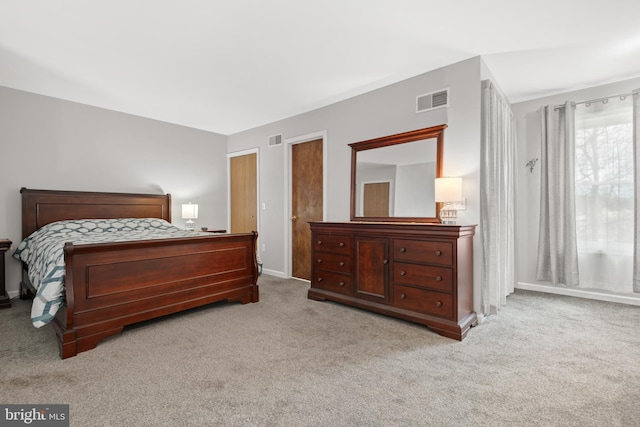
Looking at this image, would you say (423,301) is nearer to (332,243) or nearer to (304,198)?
(332,243)

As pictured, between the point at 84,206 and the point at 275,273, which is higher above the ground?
the point at 84,206

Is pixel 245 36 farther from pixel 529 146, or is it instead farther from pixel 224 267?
pixel 529 146

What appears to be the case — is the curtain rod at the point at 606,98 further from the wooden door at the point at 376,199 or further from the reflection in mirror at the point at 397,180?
the wooden door at the point at 376,199

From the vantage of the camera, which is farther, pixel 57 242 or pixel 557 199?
pixel 557 199

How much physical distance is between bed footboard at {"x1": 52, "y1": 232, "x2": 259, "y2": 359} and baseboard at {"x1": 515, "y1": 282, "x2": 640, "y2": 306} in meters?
3.53

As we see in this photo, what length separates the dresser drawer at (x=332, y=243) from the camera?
10.7 feet

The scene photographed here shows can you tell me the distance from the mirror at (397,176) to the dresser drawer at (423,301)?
771 millimetres

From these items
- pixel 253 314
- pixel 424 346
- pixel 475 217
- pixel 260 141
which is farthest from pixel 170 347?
pixel 260 141

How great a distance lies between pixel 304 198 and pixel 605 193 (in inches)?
142

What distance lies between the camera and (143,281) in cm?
264

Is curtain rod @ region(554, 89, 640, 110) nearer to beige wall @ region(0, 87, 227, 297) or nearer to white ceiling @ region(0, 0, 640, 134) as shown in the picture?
white ceiling @ region(0, 0, 640, 134)

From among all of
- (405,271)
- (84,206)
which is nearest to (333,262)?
(405,271)

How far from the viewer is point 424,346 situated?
2340mm

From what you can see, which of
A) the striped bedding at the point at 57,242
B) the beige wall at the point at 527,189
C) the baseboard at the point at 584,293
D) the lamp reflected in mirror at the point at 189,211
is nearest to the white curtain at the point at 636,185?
the baseboard at the point at 584,293
